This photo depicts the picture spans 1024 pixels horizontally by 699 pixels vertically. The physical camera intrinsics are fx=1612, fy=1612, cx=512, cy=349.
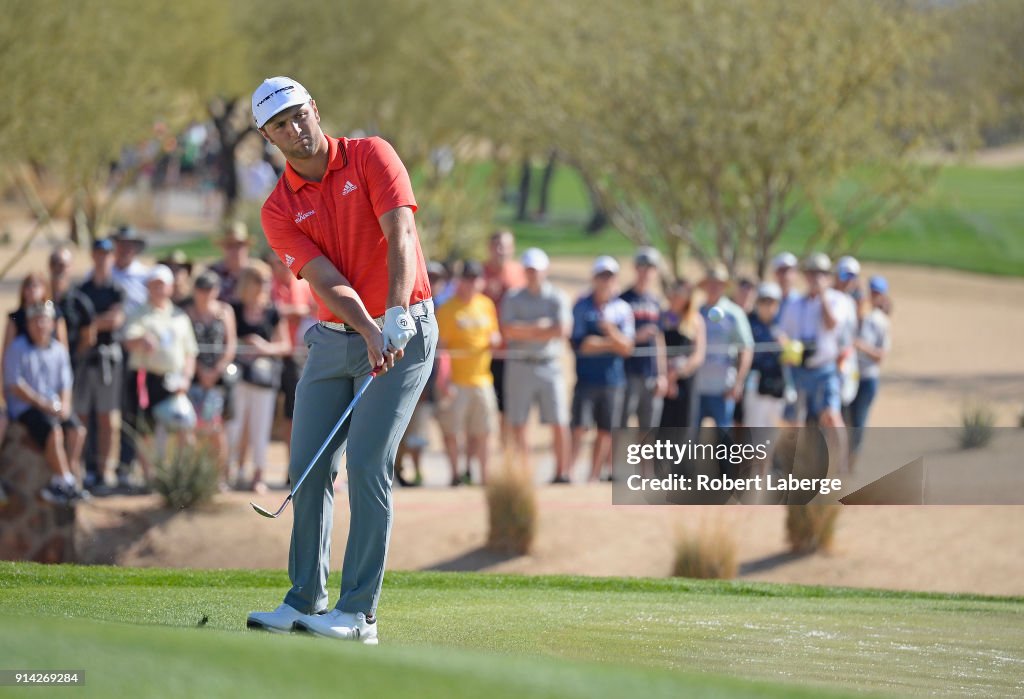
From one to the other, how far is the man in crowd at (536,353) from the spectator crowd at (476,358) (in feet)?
0.05

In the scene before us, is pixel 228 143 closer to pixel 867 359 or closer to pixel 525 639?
pixel 867 359

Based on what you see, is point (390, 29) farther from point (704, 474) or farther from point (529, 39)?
point (704, 474)

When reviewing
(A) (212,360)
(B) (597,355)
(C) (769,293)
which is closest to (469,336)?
(B) (597,355)

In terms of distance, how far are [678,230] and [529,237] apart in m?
23.5

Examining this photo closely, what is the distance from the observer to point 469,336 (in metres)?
13.8

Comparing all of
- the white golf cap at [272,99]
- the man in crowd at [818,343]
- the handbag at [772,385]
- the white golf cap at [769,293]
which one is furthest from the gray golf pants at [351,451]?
the white golf cap at [769,293]

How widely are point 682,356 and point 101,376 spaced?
4902 millimetres

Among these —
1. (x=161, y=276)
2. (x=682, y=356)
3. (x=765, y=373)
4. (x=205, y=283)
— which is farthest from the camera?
(x=765, y=373)

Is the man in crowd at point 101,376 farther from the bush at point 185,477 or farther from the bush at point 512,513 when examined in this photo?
the bush at point 512,513

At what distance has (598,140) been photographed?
21.6 metres

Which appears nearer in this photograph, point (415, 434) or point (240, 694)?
point (240, 694)

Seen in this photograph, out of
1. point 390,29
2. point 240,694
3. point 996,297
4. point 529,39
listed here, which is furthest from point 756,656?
point 996,297

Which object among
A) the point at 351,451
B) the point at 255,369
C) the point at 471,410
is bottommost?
the point at 351,451

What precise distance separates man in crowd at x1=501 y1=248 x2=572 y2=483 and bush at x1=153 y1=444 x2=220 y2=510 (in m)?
2.93
